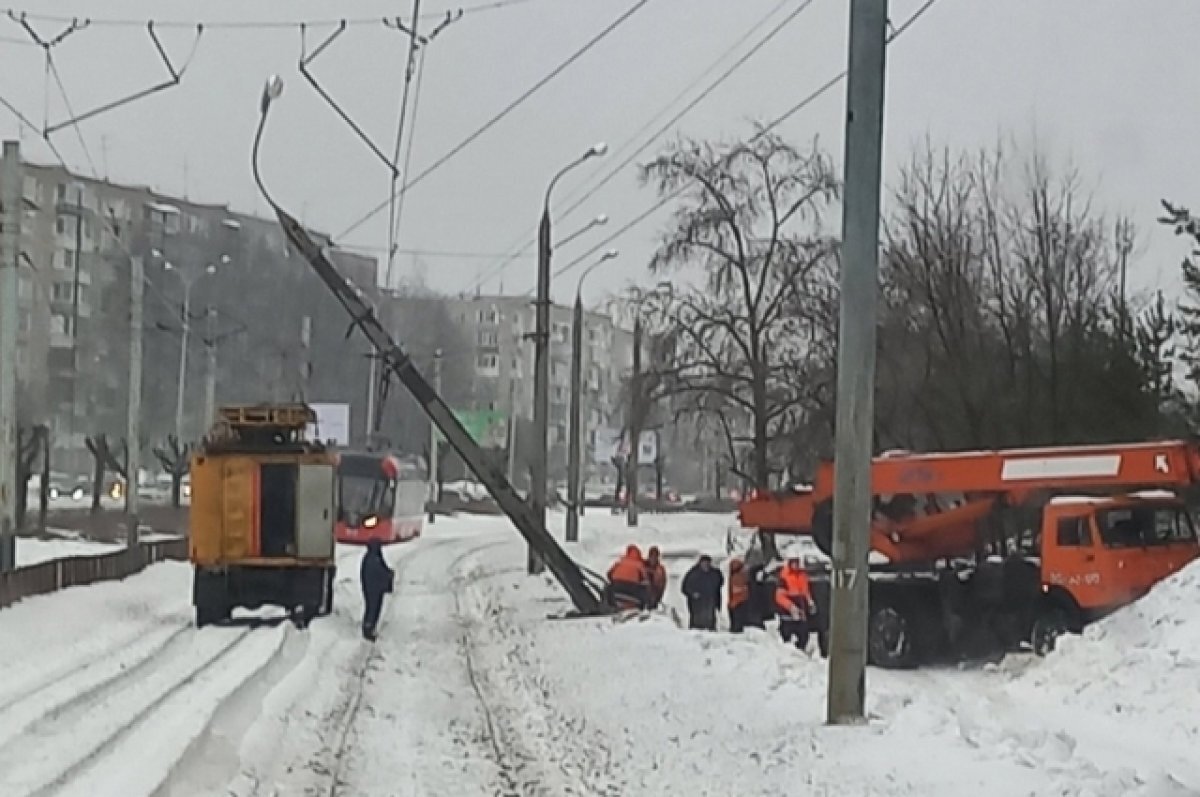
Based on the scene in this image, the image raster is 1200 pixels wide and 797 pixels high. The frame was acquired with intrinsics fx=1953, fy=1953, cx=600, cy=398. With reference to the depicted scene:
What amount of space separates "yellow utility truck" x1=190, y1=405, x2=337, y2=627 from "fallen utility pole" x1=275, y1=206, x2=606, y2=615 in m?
2.21

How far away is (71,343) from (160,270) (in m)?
4.95

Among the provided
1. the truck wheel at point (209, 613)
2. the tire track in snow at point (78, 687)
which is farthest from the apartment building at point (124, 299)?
the tire track in snow at point (78, 687)

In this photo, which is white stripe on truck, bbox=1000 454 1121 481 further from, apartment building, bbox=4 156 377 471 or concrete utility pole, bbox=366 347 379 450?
apartment building, bbox=4 156 377 471

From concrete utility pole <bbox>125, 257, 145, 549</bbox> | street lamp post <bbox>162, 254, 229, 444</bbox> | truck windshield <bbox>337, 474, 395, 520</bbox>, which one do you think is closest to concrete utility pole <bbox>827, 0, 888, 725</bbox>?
concrete utility pole <bbox>125, 257, 145, 549</bbox>

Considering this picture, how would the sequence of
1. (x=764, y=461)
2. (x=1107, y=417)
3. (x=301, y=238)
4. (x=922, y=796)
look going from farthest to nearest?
(x=764, y=461) < (x=1107, y=417) < (x=301, y=238) < (x=922, y=796)

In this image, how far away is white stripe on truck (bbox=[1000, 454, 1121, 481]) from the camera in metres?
27.3

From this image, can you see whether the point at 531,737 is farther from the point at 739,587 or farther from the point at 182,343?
the point at 182,343

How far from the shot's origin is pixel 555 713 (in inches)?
725

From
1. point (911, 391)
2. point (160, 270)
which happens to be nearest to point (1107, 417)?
point (911, 391)

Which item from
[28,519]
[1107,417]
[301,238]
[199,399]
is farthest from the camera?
[199,399]

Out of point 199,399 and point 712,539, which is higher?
point 199,399

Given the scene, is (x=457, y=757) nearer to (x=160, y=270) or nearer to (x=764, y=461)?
(x=764, y=461)

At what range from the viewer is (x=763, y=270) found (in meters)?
51.4

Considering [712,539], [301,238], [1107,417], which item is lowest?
[712,539]
